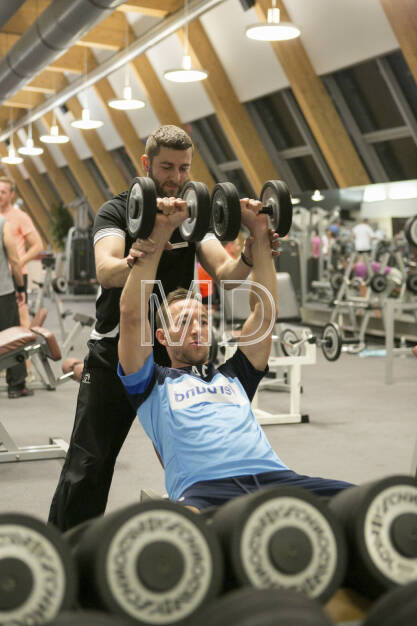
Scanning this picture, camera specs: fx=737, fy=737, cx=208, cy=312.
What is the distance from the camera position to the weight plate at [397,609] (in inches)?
28.7

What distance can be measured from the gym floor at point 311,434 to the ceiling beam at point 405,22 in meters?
2.97

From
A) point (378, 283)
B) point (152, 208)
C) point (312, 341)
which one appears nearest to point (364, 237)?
point (378, 283)

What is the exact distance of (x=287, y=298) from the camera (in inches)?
230

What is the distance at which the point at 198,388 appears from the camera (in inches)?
71.3

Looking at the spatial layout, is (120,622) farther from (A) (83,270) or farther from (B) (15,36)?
(A) (83,270)

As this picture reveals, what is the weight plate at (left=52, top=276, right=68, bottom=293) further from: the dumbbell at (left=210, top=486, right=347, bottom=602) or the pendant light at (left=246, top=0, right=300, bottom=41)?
the dumbbell at (left=210, top=486, right=347, bottom=602)

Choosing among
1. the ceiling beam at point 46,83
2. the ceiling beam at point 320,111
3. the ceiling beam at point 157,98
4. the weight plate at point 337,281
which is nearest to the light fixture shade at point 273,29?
the ceiling beam at point 320,111

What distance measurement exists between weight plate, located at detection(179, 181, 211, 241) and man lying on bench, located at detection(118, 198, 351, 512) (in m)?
0.04

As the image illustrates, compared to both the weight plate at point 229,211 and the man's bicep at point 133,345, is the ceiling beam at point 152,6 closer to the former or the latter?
the weight plate at point 229,211

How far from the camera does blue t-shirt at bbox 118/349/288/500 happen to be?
5.43 ft

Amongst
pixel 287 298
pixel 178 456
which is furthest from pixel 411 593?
pixel 287 298

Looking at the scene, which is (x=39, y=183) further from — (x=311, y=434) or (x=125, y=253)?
(x=125, y=253)

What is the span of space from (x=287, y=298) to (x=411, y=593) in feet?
16.8

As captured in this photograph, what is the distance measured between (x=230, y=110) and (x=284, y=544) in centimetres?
1001
